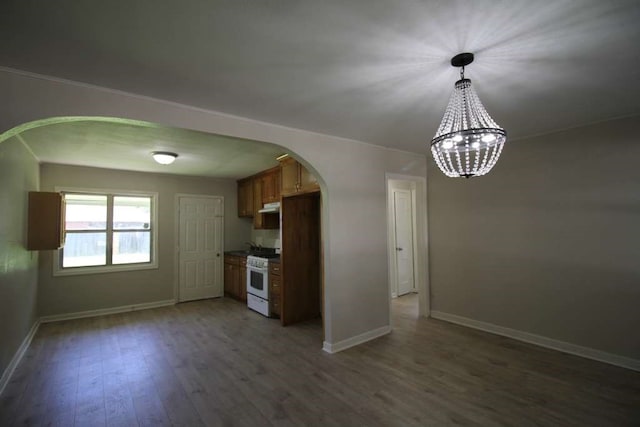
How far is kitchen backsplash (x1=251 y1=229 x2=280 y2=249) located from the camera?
6.06m

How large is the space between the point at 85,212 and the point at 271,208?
319 centimetres

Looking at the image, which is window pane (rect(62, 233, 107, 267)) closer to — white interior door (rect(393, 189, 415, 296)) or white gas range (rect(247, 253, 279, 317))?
white gas range (rect(247, 253, 279, 317))

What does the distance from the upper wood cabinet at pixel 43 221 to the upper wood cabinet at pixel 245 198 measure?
2.97m

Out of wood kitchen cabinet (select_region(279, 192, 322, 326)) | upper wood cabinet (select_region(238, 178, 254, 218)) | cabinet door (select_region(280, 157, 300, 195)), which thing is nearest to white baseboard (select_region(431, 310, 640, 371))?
wood kitchen cabinet (select_region(279, 192, 322, 326))

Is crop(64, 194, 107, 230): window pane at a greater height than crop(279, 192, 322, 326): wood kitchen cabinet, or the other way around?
crop(64, 194, 107, 230): window pane

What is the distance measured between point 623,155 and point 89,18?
176 inches

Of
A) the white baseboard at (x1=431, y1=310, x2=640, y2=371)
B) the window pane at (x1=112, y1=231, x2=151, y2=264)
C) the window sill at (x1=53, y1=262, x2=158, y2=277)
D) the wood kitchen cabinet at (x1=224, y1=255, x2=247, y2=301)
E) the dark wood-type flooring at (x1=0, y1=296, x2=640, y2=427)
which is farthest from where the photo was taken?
the wood kitchen cabinet at (x1=224, y1=255, x2=247, y2=301)

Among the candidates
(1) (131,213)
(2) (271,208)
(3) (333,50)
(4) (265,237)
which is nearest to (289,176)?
(2) (271,208)

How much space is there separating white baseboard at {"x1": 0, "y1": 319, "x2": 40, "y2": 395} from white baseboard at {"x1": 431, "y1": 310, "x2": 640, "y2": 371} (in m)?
5.03

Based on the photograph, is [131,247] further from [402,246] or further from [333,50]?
[333,50]

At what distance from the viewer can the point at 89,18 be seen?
141 cm

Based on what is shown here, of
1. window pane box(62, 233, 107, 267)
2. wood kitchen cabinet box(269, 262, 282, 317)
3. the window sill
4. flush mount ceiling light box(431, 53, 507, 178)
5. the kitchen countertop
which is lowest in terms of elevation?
wood kitchen cabinet box(269, 262, 282, 317)

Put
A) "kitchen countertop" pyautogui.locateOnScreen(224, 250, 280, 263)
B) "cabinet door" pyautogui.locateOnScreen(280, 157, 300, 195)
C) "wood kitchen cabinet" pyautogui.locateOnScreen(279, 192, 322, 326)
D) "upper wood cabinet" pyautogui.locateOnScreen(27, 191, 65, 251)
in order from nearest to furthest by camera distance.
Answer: "upper wood cabinet" pyautogui.locateOnScreen(27, 191, 65, 251), "cabinet door" pyautogui.locateOnScreen(280, 157, 300, 195), "wood kitchen cabinet" pyautogui.locateOnScreen(279, 192, 322, 326), "kitchen countertop" pyautogui.locateOnScreen(224, 250, 280, 263)

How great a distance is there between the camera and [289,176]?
13.9 ft
